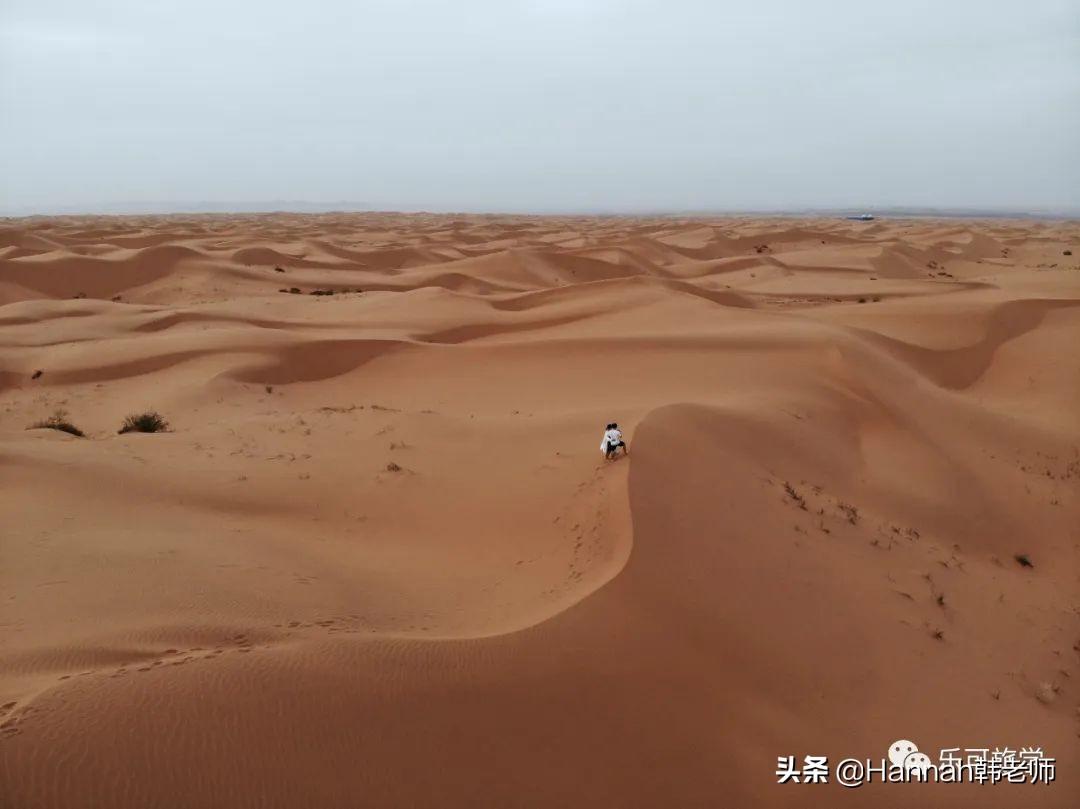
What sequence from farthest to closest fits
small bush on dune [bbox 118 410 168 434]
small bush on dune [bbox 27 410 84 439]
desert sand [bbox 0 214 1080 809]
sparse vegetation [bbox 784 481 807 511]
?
Answer: small bush on dune [bbox 27 410 84 439], small bush on dune [bbox 118 410 168 434], sparse vegetation [bbox 784 481 807 511], desert sand [bbox 0 214 1080 809]

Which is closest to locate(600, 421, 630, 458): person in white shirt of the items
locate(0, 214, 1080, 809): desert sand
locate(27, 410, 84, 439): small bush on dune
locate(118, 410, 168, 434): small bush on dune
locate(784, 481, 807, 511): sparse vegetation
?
locate(0, 214, 1080, 809): desert sand

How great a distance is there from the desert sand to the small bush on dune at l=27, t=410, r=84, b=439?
430mm

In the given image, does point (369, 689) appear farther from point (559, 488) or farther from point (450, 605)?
point (559, 488)

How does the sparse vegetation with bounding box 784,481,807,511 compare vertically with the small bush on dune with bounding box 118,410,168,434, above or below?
above

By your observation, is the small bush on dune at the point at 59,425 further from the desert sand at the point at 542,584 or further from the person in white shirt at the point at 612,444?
the person in white shirt at the point at 612,444

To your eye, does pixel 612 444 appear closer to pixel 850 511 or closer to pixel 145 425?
pixel 850 511

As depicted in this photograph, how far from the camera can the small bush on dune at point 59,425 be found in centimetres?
961

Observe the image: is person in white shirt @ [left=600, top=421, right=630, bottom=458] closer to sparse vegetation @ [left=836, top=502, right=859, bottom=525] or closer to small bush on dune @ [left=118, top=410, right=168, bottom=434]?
sparse vegetation @ [left=836, top=502, right=859, bottom=525]

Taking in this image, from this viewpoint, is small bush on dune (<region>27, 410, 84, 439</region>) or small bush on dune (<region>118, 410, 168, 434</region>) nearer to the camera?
small bush on dune (<region>118, 410, 168, 434</region>)

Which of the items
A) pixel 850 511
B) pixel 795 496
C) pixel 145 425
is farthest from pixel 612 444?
pixel 145 425

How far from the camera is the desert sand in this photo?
125 inches

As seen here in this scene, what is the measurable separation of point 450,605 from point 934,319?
1603 centimetres

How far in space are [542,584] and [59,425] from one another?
27.6 feet

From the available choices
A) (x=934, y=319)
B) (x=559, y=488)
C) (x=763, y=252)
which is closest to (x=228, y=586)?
(x=559, y=488)
